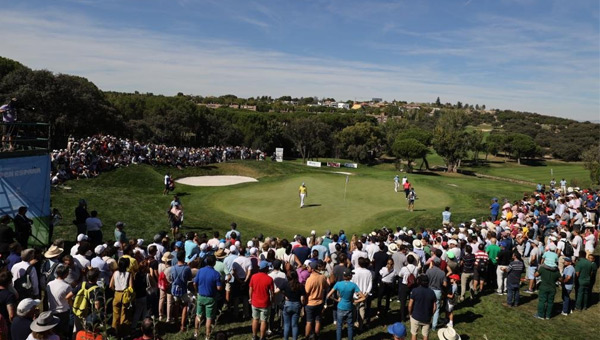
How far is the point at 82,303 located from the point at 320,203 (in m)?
19.8

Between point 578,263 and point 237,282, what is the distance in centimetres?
1065

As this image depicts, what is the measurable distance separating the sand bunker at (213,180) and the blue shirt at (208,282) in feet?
80.7

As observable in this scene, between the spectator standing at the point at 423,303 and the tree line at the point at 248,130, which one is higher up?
the tree line at the point at 248,130

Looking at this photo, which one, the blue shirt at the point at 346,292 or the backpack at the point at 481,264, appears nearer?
the blue shirt at the point at 346,292

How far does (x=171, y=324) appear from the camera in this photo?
1066cm

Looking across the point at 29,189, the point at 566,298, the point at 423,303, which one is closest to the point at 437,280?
the point at 423,303

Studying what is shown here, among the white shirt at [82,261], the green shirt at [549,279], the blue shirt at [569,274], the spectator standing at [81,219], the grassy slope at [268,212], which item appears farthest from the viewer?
the spectator standing at [81,219]

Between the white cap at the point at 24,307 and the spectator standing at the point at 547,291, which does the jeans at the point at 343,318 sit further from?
the spectator standing at the point at 547,291

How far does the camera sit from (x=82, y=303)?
823 cm

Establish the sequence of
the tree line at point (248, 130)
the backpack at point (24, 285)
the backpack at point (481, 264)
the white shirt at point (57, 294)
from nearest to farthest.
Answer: the white shirt at point (57, 294) < the backpack at point (24, 285) < the backpack at point (481, 264) < the tree line at point (248, 130)

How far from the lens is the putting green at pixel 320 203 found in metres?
23.2

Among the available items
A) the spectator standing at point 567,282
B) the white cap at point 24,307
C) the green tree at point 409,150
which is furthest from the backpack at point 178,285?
the green tree at point 409,150

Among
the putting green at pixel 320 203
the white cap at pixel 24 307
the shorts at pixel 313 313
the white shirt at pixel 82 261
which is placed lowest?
the putting green at pixel 320 203

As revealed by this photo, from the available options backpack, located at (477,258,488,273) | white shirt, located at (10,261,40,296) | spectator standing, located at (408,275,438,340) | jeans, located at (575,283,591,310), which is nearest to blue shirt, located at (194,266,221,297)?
white shirt, located at (10,261,40,296)
